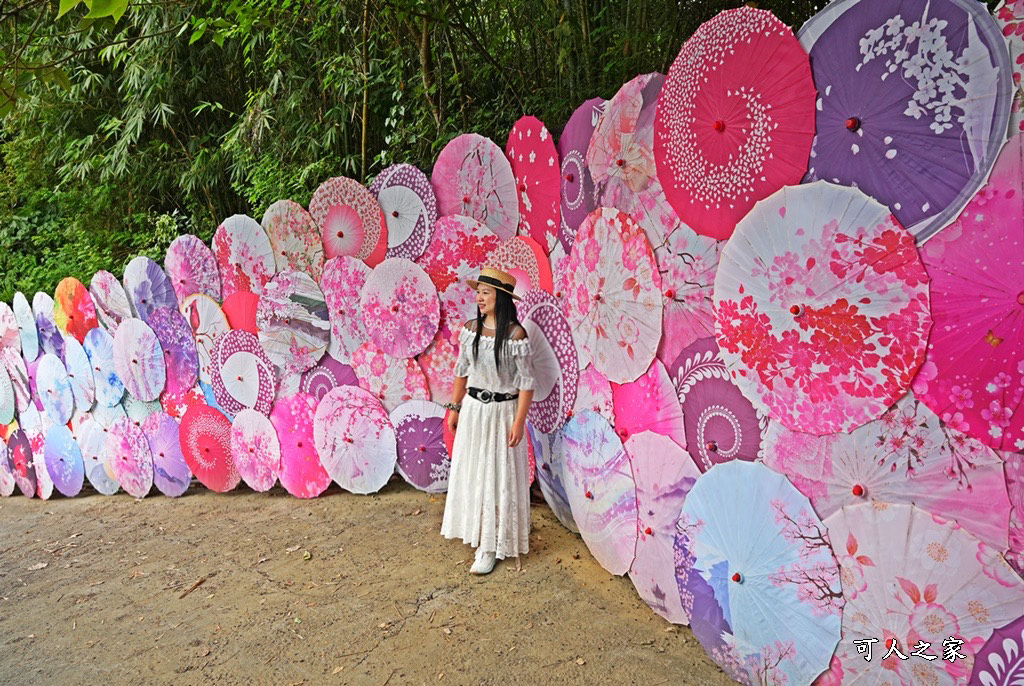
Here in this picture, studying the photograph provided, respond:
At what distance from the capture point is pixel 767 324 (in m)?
2.34

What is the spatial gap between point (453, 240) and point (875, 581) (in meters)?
2.73

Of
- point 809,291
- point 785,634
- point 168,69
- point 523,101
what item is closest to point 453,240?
point 523,101

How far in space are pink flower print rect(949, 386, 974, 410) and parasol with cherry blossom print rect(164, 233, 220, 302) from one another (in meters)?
4.38

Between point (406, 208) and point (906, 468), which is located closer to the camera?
point (906, 468)

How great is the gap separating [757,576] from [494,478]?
134cm

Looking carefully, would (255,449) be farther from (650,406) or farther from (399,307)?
(650,406)

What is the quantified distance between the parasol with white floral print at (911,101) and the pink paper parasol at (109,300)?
483 centimetres

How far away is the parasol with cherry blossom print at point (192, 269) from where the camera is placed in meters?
4.89

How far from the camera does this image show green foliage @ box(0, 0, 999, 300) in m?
4.07

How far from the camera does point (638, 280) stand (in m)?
2.89

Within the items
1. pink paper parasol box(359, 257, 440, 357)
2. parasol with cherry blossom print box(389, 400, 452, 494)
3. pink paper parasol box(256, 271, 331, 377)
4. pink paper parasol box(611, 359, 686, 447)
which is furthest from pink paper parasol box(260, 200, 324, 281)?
pink paper parasol box(611, 359, 686, 447)

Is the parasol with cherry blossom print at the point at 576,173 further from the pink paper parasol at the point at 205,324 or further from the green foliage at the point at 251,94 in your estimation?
the pink paper parasol at the point at 205,324

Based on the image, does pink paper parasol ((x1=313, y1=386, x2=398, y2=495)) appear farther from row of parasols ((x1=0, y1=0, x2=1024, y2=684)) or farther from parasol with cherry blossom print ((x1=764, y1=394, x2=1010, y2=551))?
parasol with cherry blossom print ((x1=764, y1=394, x2=1010, y2=551))

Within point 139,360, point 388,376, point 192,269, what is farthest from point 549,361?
point 139,360
